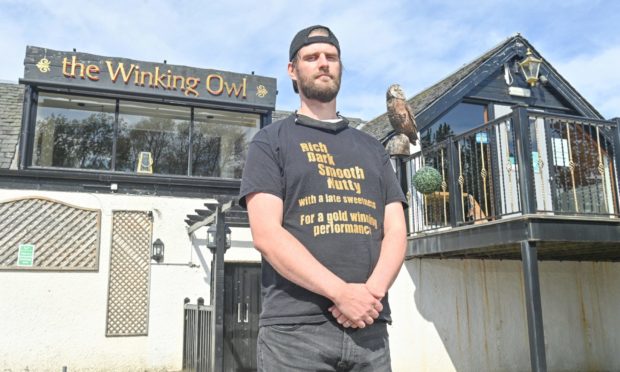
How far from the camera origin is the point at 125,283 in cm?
880

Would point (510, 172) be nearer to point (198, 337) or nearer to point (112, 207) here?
point (198, 337)

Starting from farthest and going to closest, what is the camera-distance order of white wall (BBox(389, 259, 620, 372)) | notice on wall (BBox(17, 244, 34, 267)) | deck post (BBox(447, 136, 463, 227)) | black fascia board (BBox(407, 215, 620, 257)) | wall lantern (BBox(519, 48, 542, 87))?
wall lantern (BBox(519, 48, 542, 87))
white wall (BBox(389, 259, 620, 372))
notice on wall (BBox(17, 244, 34, 267))
deck post (BBox(447, 136, 463, 227))
black fascia board (BBox(407, 215, 620, 257))

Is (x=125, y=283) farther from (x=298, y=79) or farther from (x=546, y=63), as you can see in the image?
(x=546, y=63)

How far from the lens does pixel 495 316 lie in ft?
29.6

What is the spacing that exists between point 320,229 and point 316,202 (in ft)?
0.33

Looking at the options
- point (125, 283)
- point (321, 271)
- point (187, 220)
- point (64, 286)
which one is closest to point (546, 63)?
point (187, 220)

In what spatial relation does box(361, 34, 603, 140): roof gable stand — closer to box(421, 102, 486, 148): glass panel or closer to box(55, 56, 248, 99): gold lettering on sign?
box(421, 102, 486, 148): glass panel

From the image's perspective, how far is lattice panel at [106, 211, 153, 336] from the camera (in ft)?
28.5

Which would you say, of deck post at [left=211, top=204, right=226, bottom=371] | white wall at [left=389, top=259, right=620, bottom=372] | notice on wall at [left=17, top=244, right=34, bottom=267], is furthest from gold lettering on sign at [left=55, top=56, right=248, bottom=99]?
white wall at [left=389, top=259, right=620, bottom=372]

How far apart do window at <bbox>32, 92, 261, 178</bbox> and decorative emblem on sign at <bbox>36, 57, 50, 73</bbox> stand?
435mm

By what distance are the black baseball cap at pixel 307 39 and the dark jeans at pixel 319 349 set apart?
3.52 feet

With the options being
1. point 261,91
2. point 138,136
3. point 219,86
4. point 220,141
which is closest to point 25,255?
point 138,136

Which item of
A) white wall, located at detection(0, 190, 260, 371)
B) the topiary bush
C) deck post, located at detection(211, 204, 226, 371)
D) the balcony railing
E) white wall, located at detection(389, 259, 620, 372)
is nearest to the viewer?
the balcony railing

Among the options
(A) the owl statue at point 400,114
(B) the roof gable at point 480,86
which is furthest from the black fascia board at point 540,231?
(B) the roof gable at point 480,86
